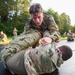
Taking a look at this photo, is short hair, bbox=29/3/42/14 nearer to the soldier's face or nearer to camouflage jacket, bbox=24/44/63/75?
the soldier's face

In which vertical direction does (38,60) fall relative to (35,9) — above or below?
below

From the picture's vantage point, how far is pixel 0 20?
31.1m

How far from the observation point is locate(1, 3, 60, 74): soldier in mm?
1760

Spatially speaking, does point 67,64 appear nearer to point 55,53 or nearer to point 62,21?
point 55,53

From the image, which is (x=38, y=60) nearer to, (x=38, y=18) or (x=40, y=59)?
(x=40, y=59)

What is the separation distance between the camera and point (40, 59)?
1563 millimetres

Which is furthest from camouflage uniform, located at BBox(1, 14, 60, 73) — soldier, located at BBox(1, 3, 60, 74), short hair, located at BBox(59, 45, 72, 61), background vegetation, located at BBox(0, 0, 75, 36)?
background vegetation, located at BBox(0, 0, 75, 36)

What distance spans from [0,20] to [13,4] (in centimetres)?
303

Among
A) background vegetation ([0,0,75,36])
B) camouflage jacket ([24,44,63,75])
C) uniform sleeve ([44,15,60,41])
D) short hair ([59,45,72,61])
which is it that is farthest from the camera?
background vegetation ([0,0,75,36])

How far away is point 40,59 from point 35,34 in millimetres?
458

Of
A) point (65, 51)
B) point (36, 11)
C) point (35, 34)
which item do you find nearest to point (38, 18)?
point (36, 11)

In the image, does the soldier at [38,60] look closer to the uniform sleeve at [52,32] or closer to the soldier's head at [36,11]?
the uniform sleeve at [52,32]

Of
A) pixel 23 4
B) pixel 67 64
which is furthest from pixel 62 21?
pixel 67 64

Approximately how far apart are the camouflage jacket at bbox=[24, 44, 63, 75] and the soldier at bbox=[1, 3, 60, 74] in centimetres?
6
